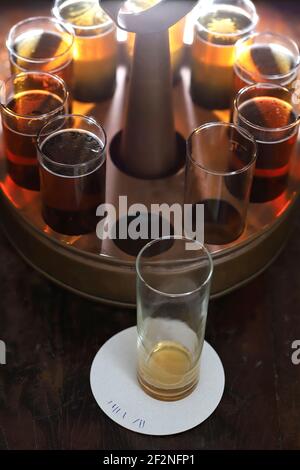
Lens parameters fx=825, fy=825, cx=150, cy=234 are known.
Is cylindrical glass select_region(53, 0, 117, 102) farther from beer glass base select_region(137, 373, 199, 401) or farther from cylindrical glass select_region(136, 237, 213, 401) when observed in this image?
beer glass base select_region(137, 373, 199, 401)

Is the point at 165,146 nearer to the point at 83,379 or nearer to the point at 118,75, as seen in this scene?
the point at 118,75

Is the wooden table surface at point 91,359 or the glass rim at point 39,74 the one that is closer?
the wooden table surface at point 91,359

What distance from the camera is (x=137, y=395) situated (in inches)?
37.5

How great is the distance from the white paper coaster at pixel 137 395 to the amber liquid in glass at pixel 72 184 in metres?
0.15

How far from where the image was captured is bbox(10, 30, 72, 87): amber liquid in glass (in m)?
1.12

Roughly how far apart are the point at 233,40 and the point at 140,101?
0.19 metres

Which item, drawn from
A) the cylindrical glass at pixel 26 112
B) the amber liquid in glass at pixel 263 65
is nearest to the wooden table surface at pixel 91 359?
the cylindrical glass at pixel 26 112

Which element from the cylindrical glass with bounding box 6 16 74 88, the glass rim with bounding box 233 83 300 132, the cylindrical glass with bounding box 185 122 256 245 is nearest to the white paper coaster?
the cylindrical glass with bounding box 185 122 256 245

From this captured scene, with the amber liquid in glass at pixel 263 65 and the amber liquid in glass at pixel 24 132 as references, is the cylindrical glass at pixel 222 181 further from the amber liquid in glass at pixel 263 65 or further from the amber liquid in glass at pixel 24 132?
the amber liquid in glass at pixel 24 132

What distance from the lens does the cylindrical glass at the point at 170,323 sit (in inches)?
36.2

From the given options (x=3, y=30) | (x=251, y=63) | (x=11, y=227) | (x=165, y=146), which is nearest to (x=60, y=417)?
(x=11, y=227)

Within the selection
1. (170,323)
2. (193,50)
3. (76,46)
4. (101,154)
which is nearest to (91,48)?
(76,46)

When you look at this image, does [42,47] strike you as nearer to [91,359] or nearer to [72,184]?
[72,184]
